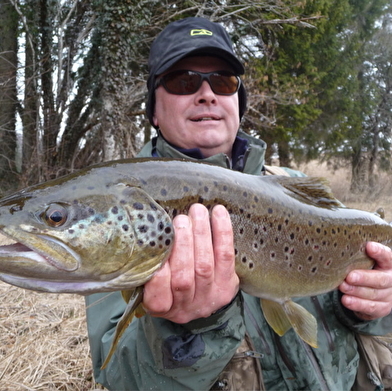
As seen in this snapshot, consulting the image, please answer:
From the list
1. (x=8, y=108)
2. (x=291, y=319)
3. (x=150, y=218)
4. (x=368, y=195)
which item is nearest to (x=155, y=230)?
(x=150, y=218)

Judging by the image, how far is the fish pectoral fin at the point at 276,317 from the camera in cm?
199

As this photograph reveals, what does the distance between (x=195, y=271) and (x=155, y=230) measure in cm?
27

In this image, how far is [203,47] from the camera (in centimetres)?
257

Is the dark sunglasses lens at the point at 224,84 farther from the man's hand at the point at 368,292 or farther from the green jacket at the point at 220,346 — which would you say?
the man's hand at the point at 368,292

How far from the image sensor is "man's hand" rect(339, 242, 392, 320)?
215cm

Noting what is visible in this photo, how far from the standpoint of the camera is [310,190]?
2.12 meters

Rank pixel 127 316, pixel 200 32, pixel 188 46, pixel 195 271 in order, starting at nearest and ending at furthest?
pixel 127 316, pixel 195 271, pixel 188 46, pixel 200 32

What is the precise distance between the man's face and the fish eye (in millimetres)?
1408

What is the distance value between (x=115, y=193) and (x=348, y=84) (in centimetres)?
1698

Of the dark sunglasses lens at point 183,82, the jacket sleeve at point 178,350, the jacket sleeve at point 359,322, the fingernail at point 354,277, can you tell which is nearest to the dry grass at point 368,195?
the jacket sleeve at point 359,322

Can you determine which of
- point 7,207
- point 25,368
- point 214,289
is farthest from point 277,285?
point 25,368

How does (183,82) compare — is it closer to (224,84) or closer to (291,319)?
(224,84)

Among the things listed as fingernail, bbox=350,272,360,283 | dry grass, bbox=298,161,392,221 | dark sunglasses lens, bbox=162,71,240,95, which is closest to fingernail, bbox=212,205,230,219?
fingernail, bbox=350,272,360,283

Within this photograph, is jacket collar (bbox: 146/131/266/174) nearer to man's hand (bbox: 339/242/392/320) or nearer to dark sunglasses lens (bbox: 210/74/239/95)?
dark sunglasses lens (bbox: 210/74/239/95)
